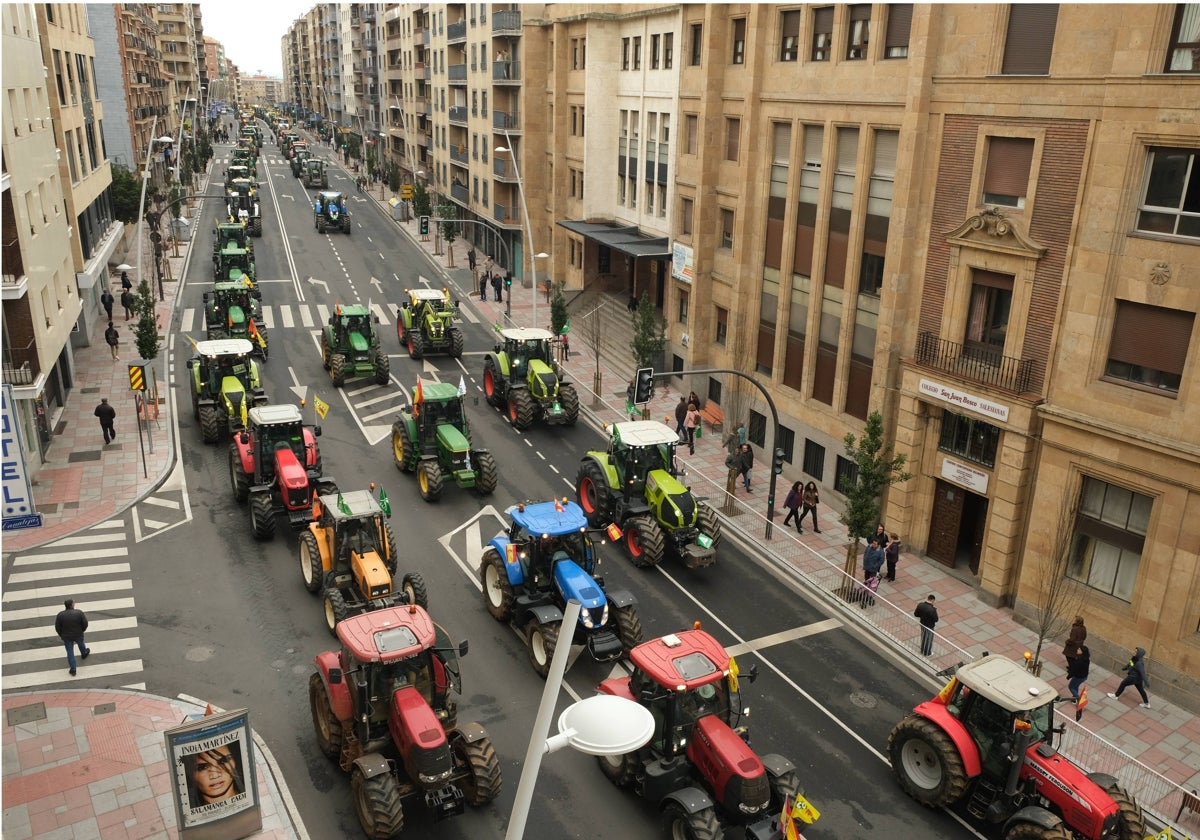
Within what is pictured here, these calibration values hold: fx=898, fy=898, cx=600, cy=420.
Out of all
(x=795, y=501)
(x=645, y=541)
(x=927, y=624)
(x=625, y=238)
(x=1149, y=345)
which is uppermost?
(x=1149, y=345)

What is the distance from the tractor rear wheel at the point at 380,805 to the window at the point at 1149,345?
16.5 m

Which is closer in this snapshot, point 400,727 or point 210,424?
point 400,727

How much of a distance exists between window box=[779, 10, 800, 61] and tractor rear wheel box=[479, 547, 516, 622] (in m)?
18.3

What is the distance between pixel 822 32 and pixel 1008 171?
8438 millimetres

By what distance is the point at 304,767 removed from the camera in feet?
50.0

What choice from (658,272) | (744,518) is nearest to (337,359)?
(658,272)

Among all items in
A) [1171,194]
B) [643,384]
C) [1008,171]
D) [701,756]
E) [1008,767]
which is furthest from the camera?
[643,384]

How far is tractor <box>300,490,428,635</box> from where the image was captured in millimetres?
17719

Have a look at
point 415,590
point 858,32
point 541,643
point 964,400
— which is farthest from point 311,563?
point 858,32

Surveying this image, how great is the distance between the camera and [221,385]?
2988cm

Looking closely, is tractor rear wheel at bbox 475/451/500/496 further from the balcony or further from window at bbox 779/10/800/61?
window at bbox 779/10/800/61

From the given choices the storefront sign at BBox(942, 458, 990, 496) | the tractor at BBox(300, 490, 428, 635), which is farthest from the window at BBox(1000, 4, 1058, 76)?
the tractor at BBox(300, 490, 428, 635)

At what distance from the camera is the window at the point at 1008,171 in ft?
67.8

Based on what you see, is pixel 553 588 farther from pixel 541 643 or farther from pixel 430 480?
pixel 430 480
